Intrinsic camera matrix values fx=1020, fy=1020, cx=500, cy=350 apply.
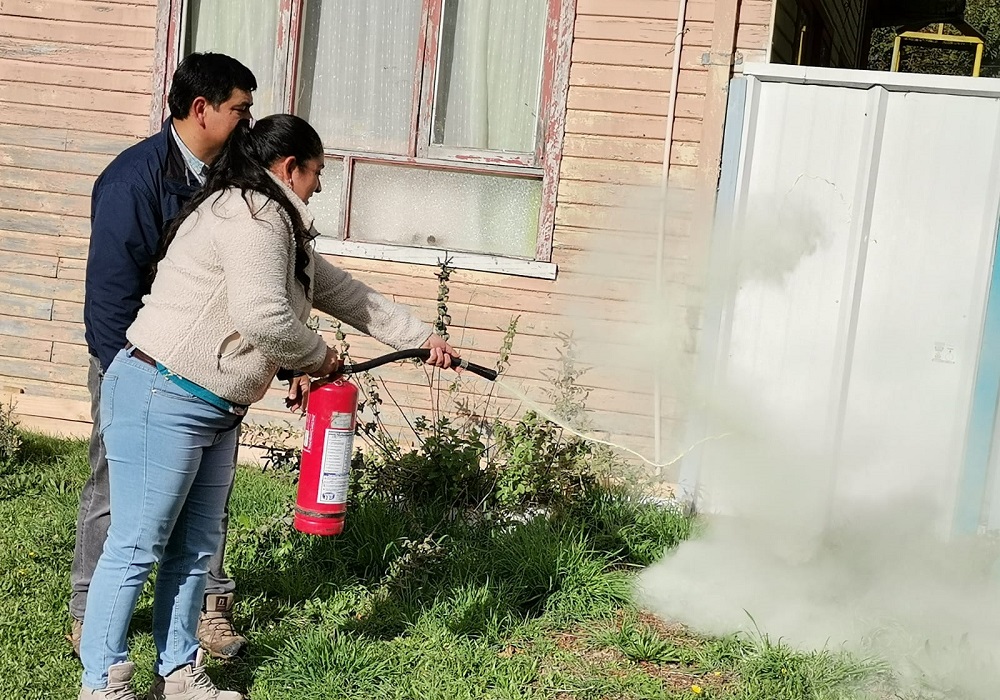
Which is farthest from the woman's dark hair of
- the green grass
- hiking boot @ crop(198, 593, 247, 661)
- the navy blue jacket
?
the green grass

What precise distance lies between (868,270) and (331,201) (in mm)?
3214

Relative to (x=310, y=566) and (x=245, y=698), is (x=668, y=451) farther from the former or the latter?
(x=245, y=698)

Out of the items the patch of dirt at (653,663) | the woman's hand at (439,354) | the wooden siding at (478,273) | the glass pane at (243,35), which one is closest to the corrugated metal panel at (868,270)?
the wooden siding at (478,273)

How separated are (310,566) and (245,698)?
95 centimetres

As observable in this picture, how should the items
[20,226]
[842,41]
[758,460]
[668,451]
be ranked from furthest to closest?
1. [842,41]
2. [20,226]
3. [668,451]
4. [758,460]

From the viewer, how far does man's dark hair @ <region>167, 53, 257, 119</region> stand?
131 inches

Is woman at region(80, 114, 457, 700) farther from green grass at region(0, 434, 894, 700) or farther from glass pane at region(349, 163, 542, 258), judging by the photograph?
glass pane at region(349, 163, 542, 258)

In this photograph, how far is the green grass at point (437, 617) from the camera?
357 centimetres

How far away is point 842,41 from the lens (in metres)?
10.6

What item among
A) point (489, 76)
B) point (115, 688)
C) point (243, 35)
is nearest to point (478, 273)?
point (489, 76)

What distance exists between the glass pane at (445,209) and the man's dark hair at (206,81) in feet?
9.58

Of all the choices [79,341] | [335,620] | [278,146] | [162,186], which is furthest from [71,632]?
[79,341]

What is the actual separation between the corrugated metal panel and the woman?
3.23m

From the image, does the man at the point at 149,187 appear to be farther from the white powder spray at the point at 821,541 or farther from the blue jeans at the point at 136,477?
the white powder spray at the point at 821,541
